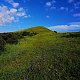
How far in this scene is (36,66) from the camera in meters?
14.5

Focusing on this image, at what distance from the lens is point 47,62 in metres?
15.8

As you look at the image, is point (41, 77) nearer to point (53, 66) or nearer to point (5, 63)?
point (53, 66)

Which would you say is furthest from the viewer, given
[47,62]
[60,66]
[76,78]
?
[47,62]

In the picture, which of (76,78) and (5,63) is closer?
(76,78)

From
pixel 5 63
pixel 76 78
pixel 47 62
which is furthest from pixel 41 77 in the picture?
pixel 5 63

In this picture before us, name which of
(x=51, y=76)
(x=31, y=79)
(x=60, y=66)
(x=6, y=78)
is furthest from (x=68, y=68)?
(x=6, y=78)

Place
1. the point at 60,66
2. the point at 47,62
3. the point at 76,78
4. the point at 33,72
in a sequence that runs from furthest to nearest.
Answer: the point at 47,62 → the point at 60,66 → the point at 33,72 → the point at 76,78

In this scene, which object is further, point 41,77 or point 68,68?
point 68,68

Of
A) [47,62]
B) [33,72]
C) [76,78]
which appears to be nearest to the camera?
[76,78]

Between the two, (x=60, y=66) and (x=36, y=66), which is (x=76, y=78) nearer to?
(x=60, y=66)

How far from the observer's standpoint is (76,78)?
1117 cm

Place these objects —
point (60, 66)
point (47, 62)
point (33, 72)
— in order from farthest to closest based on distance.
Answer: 1. point (47, 62)
2. point (60, 66)
3. point (33, 72)

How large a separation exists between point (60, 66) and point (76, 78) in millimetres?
3165

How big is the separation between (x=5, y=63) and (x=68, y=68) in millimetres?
6280
